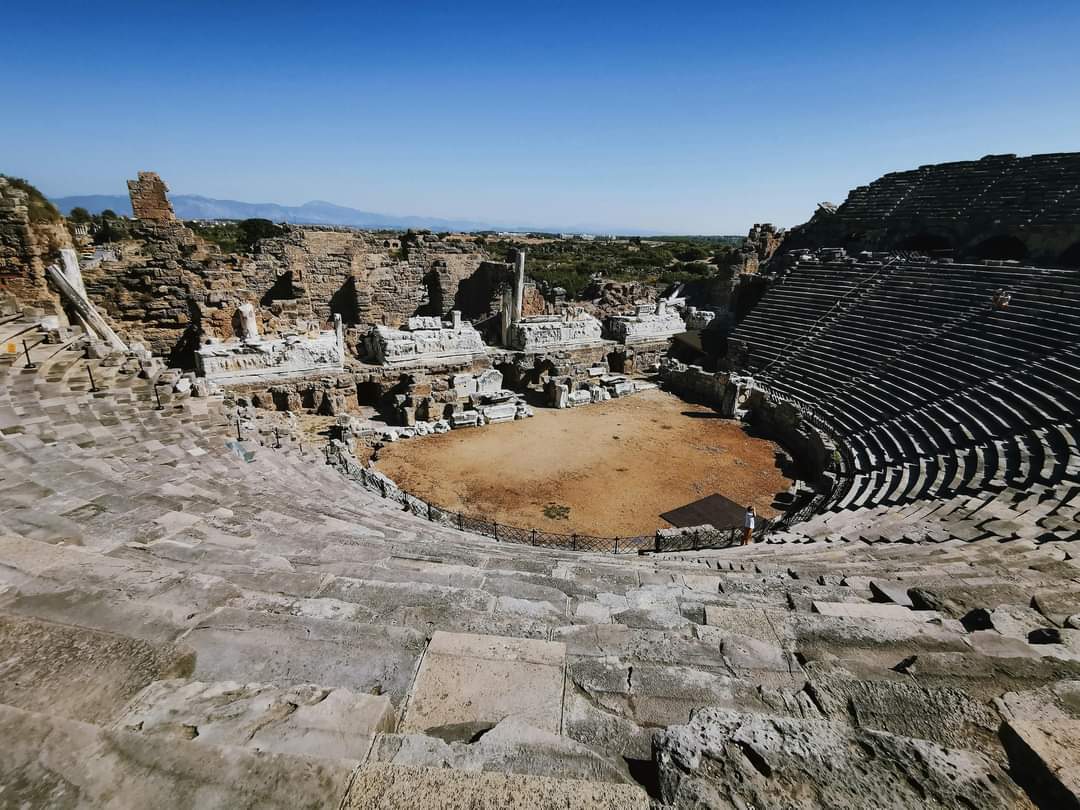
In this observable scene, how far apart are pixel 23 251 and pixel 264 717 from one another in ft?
Result: 47.4

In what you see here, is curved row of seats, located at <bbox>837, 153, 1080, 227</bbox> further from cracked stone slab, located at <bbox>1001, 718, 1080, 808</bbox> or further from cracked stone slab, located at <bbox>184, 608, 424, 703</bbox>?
cracked stone slab, located at <bbox>184, 608, 424, 703</bbox>

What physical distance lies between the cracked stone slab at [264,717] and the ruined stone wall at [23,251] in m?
13.8

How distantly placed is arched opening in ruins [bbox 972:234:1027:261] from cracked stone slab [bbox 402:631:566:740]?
28908 mm

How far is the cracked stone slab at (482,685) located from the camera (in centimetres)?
233

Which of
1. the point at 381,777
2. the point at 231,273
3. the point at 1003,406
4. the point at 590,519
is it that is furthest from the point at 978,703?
the point at 231,273

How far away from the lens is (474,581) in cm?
461

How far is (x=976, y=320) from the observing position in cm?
1681

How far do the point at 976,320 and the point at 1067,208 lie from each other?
9.82 meters

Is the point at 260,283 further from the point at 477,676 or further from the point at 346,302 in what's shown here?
the point at 477,676

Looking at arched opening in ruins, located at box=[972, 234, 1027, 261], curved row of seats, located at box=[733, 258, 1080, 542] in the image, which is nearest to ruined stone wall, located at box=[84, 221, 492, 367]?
curved row of seats, located at box=[733, 258, 1080, 542]

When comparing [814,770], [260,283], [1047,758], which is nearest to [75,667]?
[814,770]

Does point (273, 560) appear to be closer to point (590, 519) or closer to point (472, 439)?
point (590, 519)

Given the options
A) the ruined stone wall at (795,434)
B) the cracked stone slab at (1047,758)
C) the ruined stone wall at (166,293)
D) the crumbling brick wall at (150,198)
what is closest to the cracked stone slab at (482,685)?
the cracked stone slab at (1047,758)

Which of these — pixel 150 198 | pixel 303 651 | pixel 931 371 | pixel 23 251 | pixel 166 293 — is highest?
pixel 150 198
